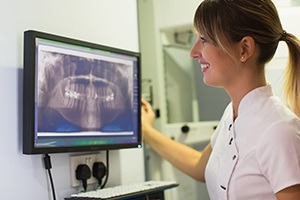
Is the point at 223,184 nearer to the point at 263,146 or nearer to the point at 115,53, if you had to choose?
the point at 263,146

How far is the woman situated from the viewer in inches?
47.3

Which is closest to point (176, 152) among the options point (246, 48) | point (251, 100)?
point (251, 100)

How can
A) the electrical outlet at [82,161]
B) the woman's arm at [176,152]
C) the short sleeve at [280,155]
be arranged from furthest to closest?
the woman's arm at [176,152], the electrical outlet at [82,161], the short sleeve at [280,155]

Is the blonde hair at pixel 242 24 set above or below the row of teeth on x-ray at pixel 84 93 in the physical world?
above

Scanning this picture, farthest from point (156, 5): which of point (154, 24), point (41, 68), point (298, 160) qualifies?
point (298, 160)

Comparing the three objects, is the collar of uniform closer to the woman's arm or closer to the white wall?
the woman's arm

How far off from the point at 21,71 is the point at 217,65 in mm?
629

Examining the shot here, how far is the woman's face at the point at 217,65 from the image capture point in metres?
1.34

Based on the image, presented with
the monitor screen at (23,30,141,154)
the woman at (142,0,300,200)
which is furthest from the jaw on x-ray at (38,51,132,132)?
the woman at (142,0,300,200)

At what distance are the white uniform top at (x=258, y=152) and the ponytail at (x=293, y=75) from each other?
0.35 ft

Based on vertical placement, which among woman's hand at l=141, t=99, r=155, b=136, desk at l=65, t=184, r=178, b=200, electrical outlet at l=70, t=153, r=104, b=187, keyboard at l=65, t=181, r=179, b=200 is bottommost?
desk at l=65, t=184, r=178, b=200

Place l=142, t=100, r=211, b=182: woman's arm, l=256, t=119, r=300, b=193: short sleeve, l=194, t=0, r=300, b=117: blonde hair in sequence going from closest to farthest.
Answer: l=256, t=119, r=300, b=193: short sleeve, l=194, t=0, r=300, b=117: blonde hair, l=142, t=100, r=211, b=182: woman's arm

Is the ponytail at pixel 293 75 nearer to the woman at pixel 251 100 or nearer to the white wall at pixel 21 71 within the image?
the woman at pixel 251 100

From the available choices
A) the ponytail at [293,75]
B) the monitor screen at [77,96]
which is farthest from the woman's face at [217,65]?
the monitor screen at [77,96]
